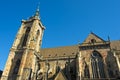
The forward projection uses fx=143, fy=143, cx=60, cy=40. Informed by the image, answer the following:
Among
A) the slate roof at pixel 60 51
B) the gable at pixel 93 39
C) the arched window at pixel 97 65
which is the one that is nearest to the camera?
the arched window at pixel 97 65

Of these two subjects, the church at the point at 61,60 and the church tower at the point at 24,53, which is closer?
the church at the point at 61,60

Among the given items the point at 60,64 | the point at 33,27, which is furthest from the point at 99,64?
the point at 33,27

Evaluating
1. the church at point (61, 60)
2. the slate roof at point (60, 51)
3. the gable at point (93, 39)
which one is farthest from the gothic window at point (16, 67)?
the gable at point (93, 39)

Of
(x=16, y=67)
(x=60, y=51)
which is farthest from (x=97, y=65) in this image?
(x=16, y=67)

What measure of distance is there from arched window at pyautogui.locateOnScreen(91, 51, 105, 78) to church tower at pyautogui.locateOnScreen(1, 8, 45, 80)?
11.6 meters

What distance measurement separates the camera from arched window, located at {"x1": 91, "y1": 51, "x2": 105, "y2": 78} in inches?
969

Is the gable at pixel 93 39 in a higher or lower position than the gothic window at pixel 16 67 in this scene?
higher

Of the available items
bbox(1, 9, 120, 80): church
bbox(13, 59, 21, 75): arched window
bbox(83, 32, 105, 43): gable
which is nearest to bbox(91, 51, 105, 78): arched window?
bbox(1, 9, 120, 80): church

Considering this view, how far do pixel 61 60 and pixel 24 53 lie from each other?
8.16 meters

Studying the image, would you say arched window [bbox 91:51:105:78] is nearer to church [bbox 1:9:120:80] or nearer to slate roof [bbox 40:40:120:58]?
church [bbox 1:9:120:80]

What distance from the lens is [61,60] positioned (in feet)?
104

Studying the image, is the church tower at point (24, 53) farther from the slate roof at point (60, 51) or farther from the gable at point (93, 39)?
the gable at point (93, 39)

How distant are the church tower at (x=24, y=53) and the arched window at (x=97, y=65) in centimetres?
1161

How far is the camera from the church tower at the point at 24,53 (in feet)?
93.3
